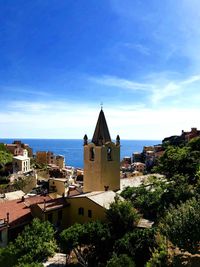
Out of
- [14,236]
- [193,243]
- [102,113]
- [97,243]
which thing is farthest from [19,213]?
[193,243]

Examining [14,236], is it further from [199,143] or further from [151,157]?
[151,157]

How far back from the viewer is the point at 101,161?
104 feet

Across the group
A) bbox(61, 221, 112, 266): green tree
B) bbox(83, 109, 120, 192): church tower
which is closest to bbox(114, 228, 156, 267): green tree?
bbox(61, 221, 112, 266): green tree

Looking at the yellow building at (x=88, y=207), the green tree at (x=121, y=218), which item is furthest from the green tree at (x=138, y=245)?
the yellow building at (x=88, y=207)

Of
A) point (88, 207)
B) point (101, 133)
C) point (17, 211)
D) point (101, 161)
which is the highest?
point (101, 133)

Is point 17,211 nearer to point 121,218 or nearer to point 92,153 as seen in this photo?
point 92,153

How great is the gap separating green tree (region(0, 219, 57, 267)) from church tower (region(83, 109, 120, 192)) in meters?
10.9

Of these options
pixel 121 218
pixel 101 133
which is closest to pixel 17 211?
pixel 121 218

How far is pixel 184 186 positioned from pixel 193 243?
9.47 meters

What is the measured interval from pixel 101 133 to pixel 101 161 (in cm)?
321

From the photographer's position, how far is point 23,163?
75812 mm

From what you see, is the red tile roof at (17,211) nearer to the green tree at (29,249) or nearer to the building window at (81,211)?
the green tree at (29,249)

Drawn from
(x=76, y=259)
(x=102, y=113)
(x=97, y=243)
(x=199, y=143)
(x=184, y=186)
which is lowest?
(x=76, y=259)

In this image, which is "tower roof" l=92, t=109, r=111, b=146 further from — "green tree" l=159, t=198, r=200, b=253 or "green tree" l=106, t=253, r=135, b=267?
"green tree" l=159, t=198, r=200, b=253
